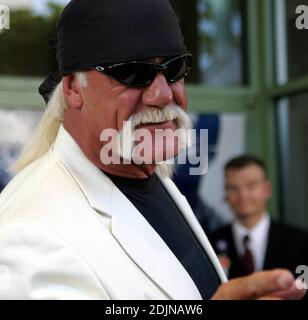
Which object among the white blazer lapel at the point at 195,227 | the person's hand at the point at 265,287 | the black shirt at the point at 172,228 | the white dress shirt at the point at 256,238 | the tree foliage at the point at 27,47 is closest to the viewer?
the person's hand at the point at 265,287

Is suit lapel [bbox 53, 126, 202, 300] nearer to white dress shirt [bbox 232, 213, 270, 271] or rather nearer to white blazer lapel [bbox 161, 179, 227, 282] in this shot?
white blazer lapel [bbox 161, 179, 227, 282]

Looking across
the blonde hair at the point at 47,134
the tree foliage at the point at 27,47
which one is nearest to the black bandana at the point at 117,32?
the blonde hair at the point at 47,134

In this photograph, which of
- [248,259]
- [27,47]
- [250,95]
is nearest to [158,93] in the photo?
[248,259]

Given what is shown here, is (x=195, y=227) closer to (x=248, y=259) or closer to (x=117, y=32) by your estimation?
(x=117, y=32)

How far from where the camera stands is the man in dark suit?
8.72ft

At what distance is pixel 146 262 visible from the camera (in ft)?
3.68

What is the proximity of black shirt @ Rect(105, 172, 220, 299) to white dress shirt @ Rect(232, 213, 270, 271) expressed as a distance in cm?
135

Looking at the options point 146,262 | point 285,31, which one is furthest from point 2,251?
point 285,31

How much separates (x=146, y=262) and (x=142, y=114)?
26 cm

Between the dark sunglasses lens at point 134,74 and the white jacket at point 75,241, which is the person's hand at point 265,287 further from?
the dark sunglasses lens at point 134,74

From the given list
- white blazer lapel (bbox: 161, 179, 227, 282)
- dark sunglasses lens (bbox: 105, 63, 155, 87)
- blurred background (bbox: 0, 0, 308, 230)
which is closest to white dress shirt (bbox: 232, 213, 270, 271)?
blurred background (bbox: 0, 0, 308, 230)

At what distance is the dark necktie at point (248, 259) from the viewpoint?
8.41ft

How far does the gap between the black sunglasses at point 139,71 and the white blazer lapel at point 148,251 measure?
22 centimetres
